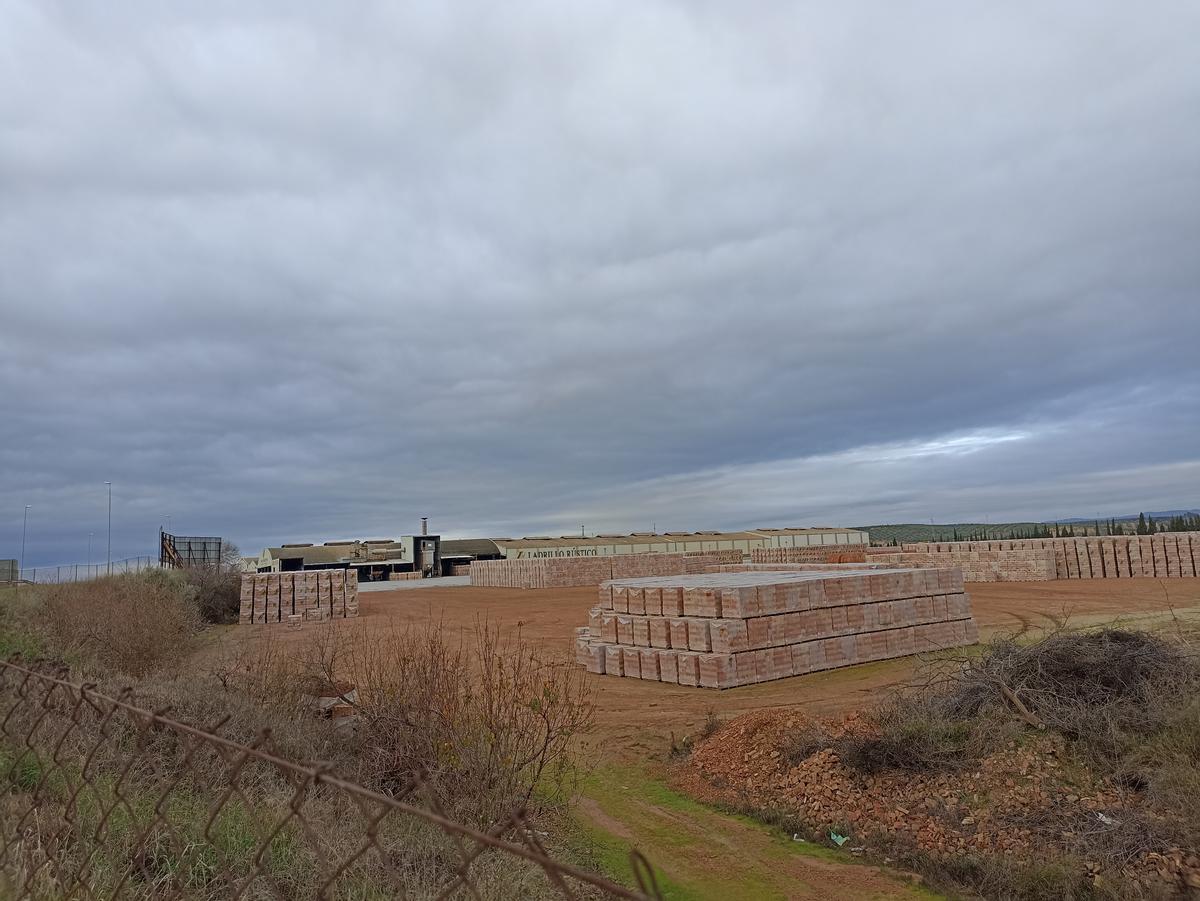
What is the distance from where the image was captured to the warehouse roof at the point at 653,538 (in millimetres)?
77750

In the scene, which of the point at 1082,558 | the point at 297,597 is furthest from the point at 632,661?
the point at 1082,558

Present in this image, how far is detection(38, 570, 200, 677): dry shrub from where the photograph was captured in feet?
39.6

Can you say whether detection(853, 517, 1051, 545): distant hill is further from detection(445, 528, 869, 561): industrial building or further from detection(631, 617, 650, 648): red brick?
detection(631, 617, 650, 648): red brick

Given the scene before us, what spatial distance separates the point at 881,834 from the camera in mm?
7062

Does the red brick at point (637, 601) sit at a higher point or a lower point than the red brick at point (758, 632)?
higher

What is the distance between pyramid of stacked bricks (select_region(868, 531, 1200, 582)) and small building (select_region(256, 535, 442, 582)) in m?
41.1

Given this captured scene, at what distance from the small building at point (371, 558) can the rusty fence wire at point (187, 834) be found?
59.5 m

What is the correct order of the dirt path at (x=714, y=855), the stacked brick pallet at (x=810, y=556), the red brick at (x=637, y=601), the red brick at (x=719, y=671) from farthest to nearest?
1. the stacked brick pallet at (x=810, y=556)
2. the red brick at (x=637, y=601)
3. the red brick at (x=719, y=671)
4. the dirt path at (x=714, y=855)

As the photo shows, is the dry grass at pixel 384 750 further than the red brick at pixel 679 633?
No

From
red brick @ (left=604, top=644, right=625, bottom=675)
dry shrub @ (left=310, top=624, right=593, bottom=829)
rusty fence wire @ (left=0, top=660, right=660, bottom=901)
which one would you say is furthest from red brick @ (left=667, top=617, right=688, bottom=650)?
rusty fence wire @ (left=0, top=660, right=660, bottom=901)

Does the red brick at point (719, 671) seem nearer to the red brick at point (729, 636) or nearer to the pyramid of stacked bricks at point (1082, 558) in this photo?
the red brick at point (729, 636)

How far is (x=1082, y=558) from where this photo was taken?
33250 mm

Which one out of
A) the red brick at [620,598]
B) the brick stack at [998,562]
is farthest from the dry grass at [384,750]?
the brick stack at [998,562]

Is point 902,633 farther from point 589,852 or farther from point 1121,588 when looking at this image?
point 1121,588
